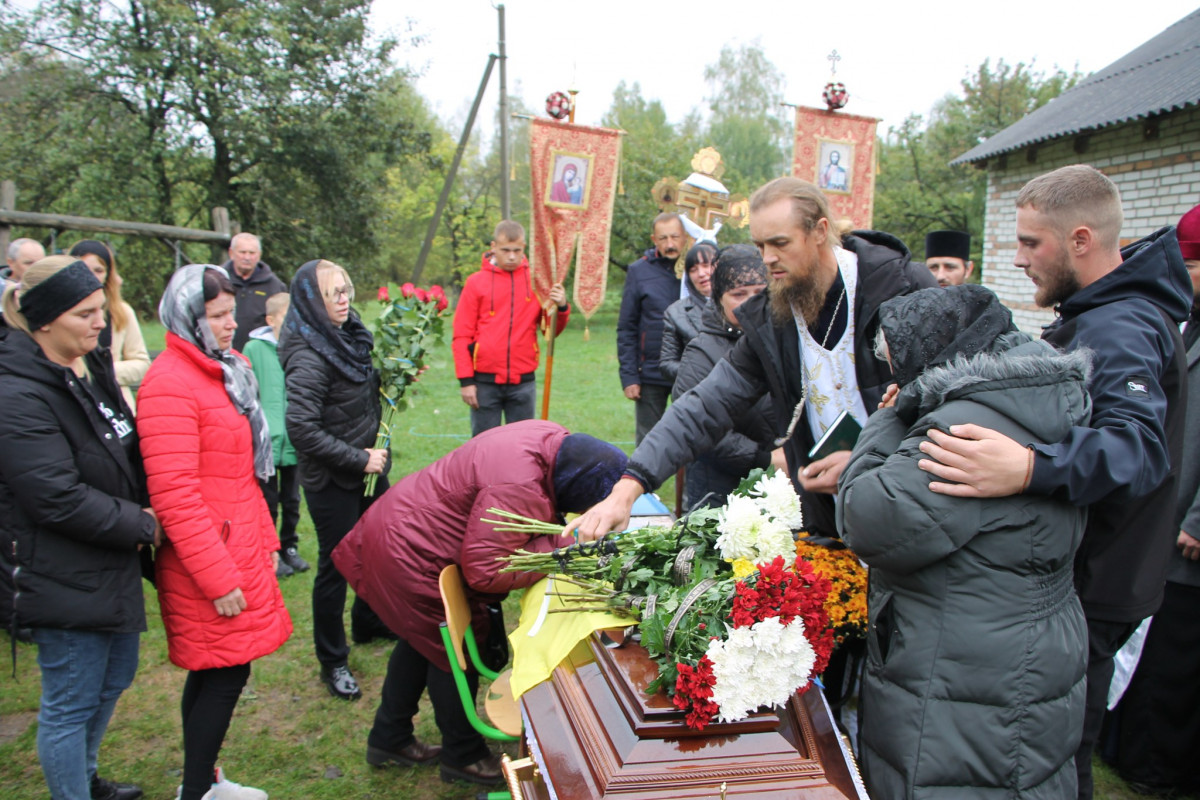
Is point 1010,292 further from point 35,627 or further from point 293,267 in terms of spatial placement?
point 293,267

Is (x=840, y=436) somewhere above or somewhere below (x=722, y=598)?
above

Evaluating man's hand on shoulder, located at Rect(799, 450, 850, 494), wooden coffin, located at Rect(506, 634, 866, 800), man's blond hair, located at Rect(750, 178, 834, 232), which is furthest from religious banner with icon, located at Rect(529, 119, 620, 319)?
wooden coffin, located at Rect(506, 634, 866, 800)

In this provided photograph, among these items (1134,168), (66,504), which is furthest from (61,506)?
(1134,168)

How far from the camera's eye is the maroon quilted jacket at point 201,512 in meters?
2.45

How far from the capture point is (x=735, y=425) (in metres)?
3.64

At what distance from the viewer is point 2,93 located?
1684 centimetres

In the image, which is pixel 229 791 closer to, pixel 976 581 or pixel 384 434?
pixel 384 434

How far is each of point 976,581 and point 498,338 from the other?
477 centimetres

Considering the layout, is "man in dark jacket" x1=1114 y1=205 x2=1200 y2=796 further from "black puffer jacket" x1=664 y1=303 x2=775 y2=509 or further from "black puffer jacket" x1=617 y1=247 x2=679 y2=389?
"black puffer jacket" x1=617 y1=247 x2=679 y2=389

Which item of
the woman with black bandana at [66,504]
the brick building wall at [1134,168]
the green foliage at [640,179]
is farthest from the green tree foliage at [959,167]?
the woman with black bandana at [66,504]

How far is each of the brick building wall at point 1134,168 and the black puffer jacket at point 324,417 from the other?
20.7ft

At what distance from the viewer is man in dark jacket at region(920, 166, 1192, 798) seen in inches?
73.5

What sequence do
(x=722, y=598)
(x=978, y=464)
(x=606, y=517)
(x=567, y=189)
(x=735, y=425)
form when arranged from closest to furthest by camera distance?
(x=978, y=464) → (x=722, y=598) → (x=606, y=517) → (x=735, y=425) → (x=567, y=189)

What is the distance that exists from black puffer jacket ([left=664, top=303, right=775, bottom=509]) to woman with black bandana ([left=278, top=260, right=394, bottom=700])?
4.90ft
